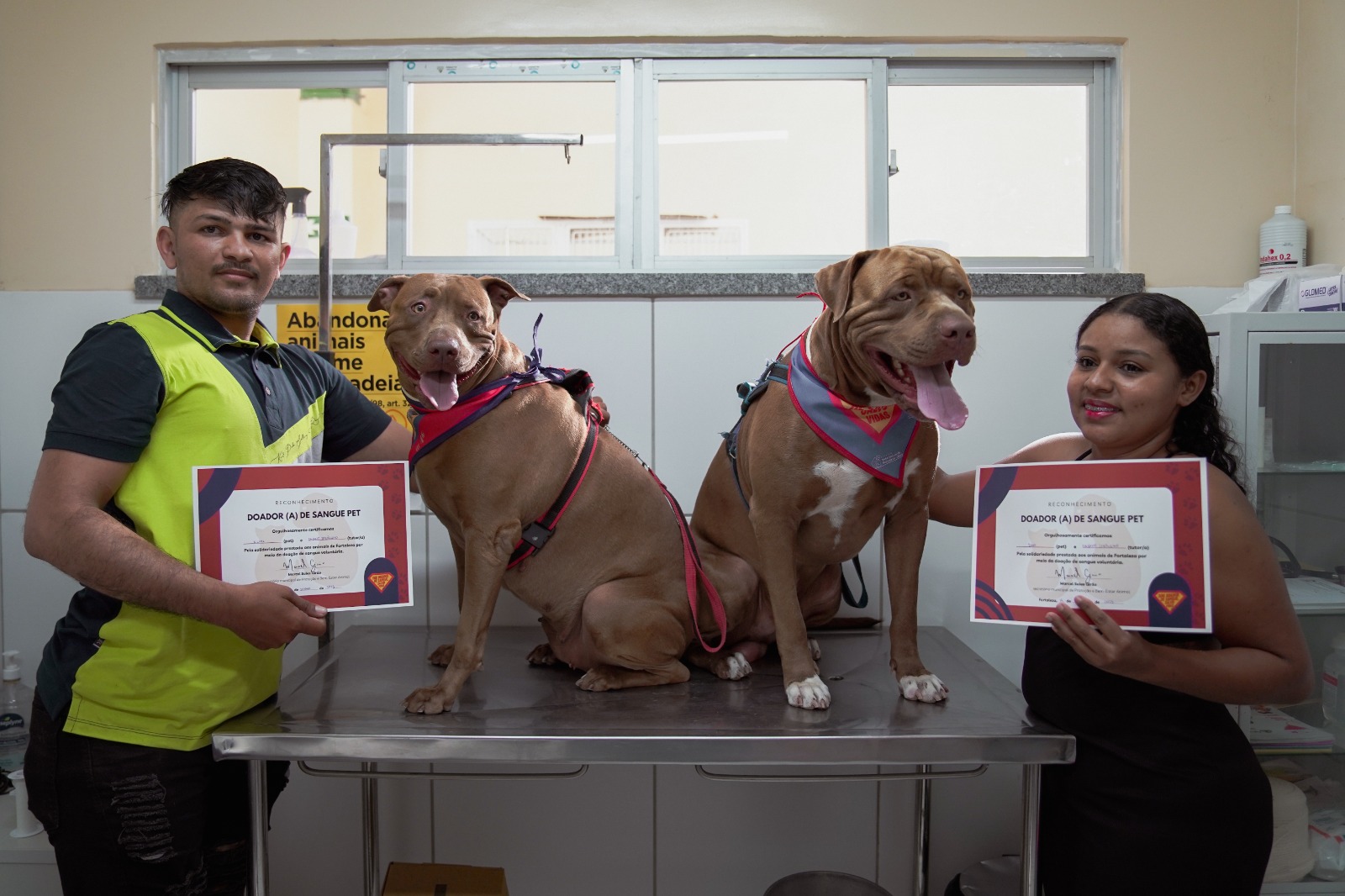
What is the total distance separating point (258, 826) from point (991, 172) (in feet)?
9.00

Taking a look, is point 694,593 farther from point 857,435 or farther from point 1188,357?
point 1188,357

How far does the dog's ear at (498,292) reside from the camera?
74.2 inches

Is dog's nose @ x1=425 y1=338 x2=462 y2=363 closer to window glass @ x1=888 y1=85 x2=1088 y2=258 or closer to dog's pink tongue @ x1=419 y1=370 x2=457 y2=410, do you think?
dog's pink tongue @ x1=419 y1=370 x2=457 y2=410

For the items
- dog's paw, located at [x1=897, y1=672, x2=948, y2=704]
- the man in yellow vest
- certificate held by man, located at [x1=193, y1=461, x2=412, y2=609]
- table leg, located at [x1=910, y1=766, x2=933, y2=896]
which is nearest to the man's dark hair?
the man in yellow vest

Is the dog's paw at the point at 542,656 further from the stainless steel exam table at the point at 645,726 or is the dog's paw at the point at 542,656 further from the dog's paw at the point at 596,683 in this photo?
the dog's paw at the point at 596,683

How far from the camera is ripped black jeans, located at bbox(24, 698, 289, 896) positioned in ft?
5.14

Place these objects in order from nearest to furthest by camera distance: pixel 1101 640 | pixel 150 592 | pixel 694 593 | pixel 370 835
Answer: pixel 1101 640 < pixel 150 592 < pixel 694 593 < pixel 370 835

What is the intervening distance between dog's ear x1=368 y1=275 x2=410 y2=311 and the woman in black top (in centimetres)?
142

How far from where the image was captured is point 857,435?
173 cm

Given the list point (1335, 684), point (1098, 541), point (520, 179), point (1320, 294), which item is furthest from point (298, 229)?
point (1335, 684)

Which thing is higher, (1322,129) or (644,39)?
(644,39)

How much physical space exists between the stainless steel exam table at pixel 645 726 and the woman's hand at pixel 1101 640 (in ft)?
0.73

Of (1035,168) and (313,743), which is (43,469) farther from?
(1035,168)

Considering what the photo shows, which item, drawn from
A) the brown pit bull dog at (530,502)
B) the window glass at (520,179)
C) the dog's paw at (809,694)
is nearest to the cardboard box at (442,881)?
the brown pit bull dog at (530,502)
